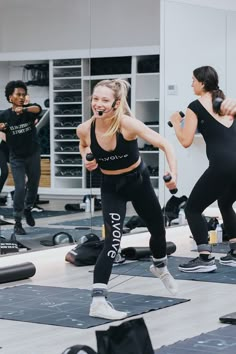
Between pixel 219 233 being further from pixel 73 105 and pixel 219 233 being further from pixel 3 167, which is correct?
pixel 3 167

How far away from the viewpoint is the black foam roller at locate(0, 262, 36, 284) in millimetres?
6430

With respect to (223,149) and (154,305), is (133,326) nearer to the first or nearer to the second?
(154,305)

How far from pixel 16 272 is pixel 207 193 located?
153cm

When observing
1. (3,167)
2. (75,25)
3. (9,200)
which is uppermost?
(75,25)

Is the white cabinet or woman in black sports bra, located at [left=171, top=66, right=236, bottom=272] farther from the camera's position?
the white cabinet

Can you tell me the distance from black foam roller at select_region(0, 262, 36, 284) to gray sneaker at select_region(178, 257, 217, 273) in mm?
1204

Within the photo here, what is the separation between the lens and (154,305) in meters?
5.62

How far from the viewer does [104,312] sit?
523 cm

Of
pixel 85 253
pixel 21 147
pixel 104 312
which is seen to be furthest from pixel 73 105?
pixel 104 312

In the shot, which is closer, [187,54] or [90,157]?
[90,157]

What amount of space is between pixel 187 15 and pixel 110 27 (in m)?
1.54

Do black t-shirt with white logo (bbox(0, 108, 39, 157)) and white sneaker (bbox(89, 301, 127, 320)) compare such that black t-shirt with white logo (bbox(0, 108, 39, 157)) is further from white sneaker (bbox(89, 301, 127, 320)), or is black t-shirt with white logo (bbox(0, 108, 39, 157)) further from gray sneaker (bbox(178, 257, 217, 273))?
white sneaker (bbox(89, 301, 127, 320))

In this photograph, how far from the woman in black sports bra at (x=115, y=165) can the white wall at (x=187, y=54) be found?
12.7ft

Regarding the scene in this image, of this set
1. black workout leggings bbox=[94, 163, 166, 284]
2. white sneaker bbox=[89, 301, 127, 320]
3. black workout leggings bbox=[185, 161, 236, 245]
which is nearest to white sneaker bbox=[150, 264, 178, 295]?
black workout leggings bbox=[94, 163, 166, 284]
